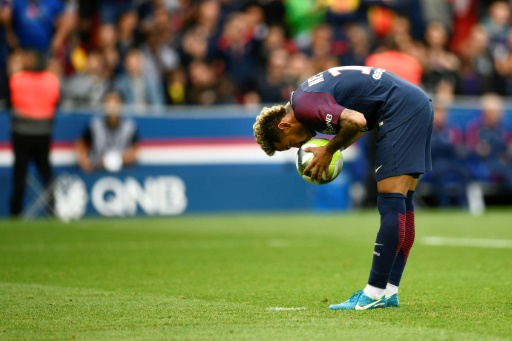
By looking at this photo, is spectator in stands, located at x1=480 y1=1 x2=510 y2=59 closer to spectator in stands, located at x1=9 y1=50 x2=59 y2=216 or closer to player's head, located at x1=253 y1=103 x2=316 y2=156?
spectator in stands, located at x1=9 y1=50 x2=59 y2=216

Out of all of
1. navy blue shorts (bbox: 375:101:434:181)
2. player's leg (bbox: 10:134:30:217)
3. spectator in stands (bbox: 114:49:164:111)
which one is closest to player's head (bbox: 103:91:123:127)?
spectator in stands (bbox: 114:49:164:111)

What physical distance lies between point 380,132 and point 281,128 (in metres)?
0.73

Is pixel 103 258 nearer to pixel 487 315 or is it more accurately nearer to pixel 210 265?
pixel 210 265

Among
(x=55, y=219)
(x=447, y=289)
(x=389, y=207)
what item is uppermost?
(x=389, y=207)

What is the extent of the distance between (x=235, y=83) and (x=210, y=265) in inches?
407

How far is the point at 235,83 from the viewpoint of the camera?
21.6 m

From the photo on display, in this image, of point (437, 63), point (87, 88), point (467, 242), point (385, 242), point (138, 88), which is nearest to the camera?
point (385, 242)

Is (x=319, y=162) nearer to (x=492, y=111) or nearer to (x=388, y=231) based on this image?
(x=388, y=231)

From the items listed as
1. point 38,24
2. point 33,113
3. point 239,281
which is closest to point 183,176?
point 33,113

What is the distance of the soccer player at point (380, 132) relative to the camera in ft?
25.7

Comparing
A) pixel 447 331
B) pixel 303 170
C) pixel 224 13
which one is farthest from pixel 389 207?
pixel 224 13

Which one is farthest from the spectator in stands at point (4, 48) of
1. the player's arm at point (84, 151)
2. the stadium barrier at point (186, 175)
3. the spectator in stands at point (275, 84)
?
Result: the spectator in stands at point (275, 84)

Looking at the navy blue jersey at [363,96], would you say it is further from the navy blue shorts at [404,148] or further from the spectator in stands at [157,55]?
the spectator in stands at [157,55]

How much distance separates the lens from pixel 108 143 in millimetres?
19281
